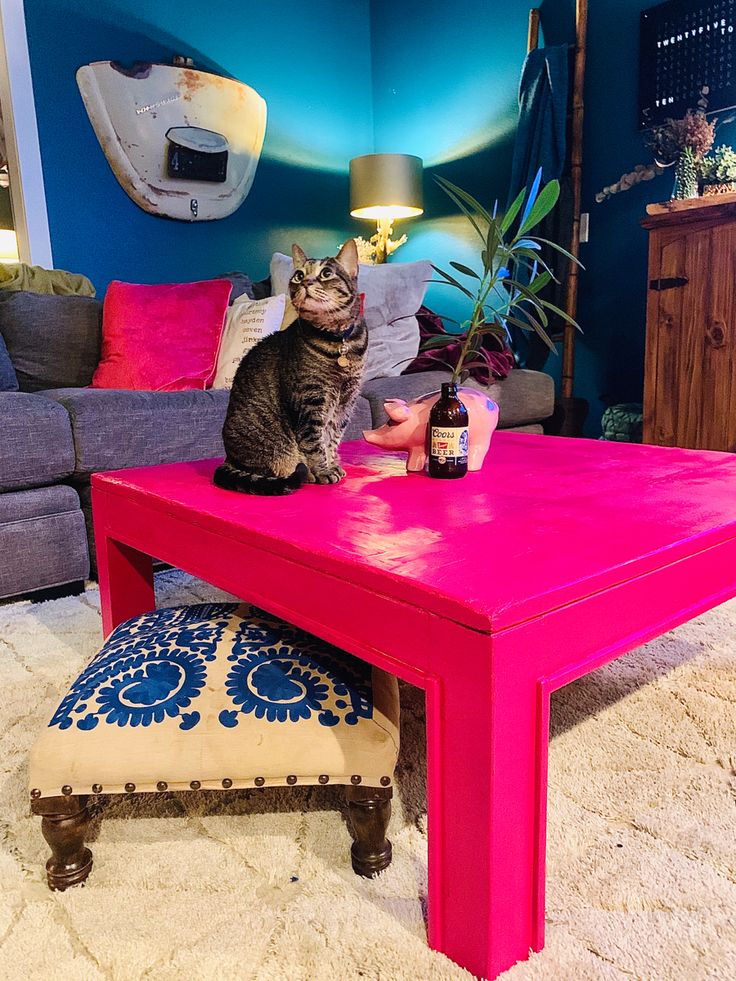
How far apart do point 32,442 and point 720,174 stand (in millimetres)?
2373

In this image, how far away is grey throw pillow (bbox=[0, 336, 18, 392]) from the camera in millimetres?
2277

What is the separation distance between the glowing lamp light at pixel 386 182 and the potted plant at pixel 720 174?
4.95 feet

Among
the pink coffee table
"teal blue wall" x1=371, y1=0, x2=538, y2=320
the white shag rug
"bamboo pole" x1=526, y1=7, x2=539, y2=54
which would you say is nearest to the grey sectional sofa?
the white shag rug

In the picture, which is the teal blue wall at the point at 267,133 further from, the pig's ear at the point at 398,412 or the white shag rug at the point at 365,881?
the white shag rug at the point at 365,881

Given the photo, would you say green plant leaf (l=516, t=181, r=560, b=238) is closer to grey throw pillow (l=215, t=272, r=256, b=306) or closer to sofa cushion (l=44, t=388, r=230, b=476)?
sofa cushion (l=44, t=388, r=230, b=476)

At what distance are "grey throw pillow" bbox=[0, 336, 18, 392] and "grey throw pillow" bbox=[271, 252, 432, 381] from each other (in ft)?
3.37

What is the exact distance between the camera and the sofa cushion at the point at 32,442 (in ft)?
5.88

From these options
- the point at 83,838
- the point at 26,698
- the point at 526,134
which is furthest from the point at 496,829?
the point at 526,134

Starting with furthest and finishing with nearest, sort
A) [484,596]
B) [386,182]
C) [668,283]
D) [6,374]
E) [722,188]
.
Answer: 1. [386,182]
2. [668,283]
3. [722,188]
4. [6,374]
5. [484,596]

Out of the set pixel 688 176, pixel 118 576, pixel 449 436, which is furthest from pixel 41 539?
pixel 688 176

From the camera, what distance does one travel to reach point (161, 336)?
2543mm

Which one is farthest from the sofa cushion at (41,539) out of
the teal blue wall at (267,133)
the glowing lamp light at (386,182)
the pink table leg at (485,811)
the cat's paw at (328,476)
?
the glowing lamp light at (386,182)

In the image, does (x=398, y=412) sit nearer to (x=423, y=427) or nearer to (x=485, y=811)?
(x=423, y=427)

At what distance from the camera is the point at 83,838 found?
0.85m
